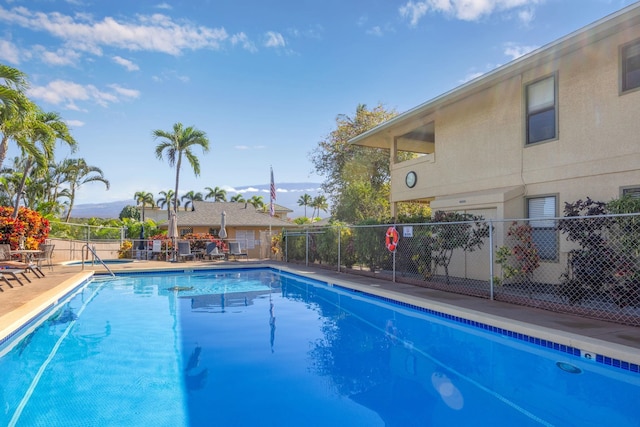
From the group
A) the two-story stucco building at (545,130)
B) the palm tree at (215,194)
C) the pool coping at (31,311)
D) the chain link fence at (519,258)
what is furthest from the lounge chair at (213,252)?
the palm tree at (215,194)

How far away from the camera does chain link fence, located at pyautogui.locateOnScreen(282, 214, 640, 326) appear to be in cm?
623

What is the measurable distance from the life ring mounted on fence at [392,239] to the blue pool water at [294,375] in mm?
2575

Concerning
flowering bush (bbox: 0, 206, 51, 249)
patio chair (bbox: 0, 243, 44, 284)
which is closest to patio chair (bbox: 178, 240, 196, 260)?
flowering bush (bbox: 0, 206, 51, 249)

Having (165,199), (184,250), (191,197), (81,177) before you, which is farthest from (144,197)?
(184,250)

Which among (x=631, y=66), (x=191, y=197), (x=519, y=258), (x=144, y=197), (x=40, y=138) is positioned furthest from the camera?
(x=191, y=197)

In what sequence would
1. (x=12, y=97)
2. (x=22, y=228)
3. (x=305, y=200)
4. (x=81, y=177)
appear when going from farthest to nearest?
1. (x=305, y=200)
2. (x=81, y=177)
3. (x=22, y=228)
4. (x=12, y=97)

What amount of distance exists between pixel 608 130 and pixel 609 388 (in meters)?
5.67

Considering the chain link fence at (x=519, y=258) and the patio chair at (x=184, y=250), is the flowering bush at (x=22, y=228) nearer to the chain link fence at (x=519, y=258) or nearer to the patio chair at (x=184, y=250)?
the patio chair at (x=184, y=250)

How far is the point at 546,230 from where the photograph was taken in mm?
8898

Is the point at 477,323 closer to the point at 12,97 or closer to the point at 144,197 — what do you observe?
the point at 12,97

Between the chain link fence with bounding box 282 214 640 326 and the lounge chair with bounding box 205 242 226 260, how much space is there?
7.04 m

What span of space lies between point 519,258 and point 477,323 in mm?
2128

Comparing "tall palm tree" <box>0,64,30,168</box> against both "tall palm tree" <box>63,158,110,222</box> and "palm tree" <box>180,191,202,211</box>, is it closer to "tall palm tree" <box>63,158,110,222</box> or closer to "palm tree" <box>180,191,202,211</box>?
"tall palm tree" <box>63,158,110,222</box>

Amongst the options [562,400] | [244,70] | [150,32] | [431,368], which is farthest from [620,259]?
[244,70]
